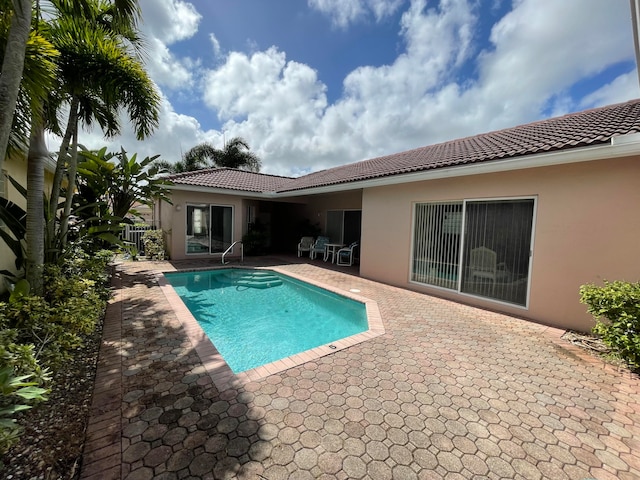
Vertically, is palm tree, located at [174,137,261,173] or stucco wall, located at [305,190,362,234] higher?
palm tree, located at [174,137,261,173]

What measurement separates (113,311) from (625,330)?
10.1 m

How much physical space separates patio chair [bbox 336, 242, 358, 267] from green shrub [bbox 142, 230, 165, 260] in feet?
30.0

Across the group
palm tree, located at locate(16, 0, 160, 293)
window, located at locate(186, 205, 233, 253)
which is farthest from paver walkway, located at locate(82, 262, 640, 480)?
window, located at locate(186, 205, 233, 253)

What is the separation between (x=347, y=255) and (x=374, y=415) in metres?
11.5

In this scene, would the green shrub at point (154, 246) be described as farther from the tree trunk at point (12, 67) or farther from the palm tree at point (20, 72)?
the tree trunk at point (12, 67)

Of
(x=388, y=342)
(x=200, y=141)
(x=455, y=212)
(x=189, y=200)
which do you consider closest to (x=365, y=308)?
(x=388, y=342)

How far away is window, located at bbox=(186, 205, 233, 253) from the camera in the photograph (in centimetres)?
1375

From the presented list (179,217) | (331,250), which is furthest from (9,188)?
(331,250)

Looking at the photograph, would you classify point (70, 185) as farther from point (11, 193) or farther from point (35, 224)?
point (11, 193)

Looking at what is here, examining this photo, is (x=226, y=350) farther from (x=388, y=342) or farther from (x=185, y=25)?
(x=185, y=25)

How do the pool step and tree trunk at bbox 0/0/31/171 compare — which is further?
the pool step

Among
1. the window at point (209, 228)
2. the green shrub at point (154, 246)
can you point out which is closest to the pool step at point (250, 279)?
the window at point (209, 228)

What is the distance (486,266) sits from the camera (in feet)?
24.3

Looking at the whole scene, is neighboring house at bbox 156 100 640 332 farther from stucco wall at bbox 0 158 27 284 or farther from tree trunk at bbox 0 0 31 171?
tree trunk at bbox 0 0 31 171
